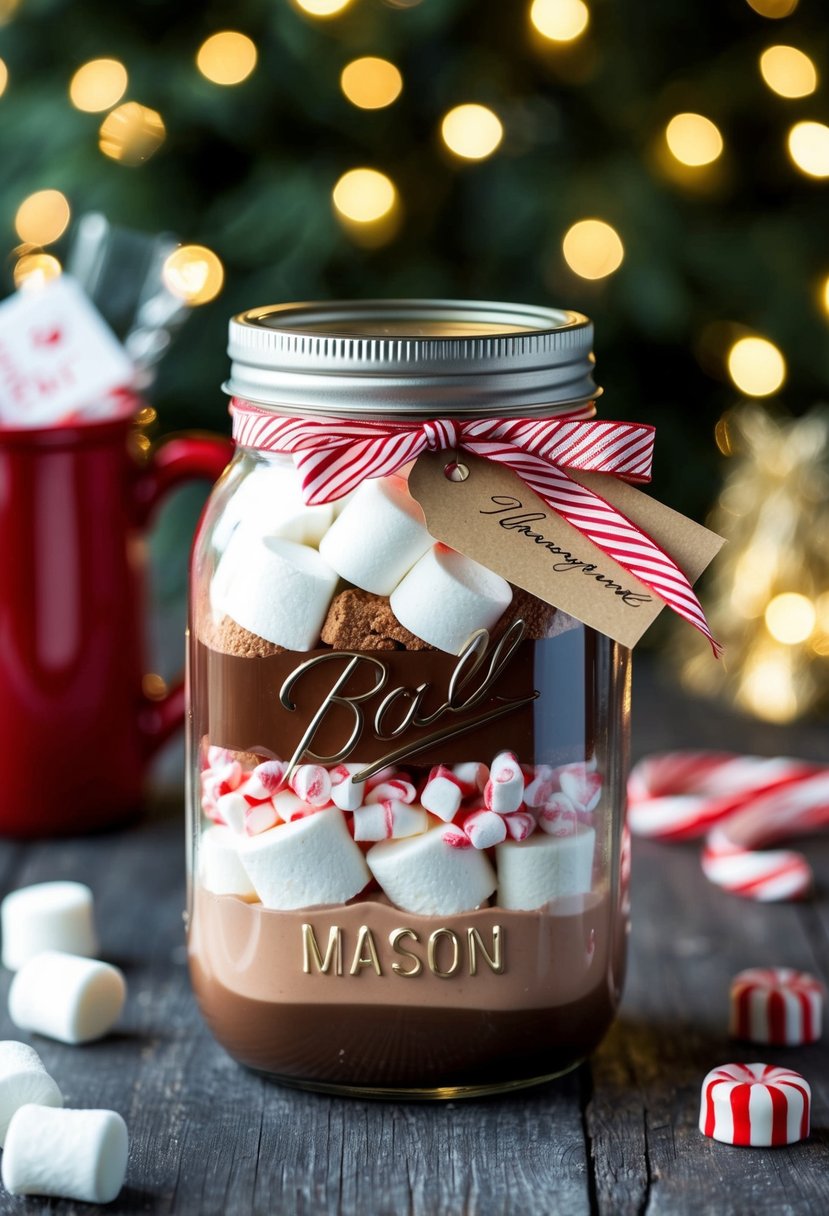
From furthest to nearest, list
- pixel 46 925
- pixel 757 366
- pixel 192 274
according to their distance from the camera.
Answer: pixel 757 366
pixel 192 274
pixel 46 925

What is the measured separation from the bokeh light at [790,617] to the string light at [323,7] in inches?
34.6

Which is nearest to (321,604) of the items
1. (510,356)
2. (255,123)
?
(510,356)

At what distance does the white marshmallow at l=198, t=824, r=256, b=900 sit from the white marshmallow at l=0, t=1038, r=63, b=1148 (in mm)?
153

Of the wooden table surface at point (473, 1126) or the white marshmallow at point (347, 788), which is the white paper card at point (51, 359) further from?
the white marshmallow at point (347, 788)

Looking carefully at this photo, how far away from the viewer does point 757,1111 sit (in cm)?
94

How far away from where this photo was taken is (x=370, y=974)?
94cm

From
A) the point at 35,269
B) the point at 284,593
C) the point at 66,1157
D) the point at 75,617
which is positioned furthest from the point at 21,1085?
the point at 35,269

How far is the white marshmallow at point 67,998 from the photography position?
1075 mm

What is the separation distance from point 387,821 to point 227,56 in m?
1.27

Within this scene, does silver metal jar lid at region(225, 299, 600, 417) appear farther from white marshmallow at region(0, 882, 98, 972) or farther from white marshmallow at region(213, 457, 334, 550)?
white marshmallow at region(0, 882, 98, 972)

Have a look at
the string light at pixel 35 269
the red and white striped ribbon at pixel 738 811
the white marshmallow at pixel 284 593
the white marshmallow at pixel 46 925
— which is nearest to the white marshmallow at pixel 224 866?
the white marshmallow at pixel 284 593

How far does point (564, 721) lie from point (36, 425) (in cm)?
69

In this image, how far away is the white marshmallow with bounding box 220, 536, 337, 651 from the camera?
91cm

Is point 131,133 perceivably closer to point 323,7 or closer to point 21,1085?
point 323,7
